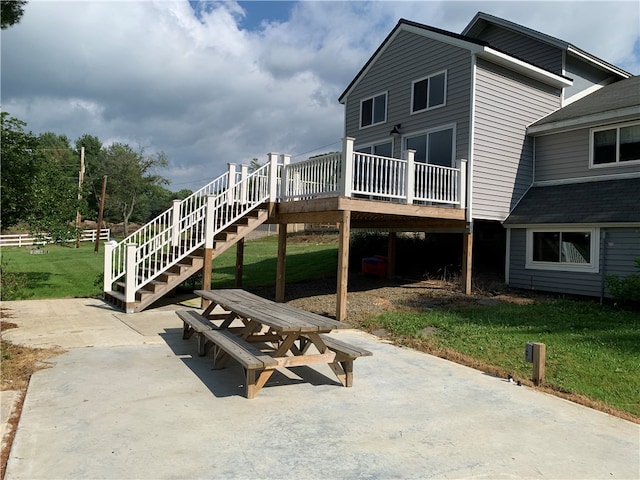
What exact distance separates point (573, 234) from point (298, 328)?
30.3 ft

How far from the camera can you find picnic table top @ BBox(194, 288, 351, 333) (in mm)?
4645

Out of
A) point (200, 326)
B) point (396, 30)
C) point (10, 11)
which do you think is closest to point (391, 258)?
point (396, 30)

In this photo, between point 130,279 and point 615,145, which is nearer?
point 130,279

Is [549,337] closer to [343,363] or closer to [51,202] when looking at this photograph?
[343,363]

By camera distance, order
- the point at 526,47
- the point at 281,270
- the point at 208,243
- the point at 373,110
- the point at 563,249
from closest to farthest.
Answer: the point at 208,243 → the point at 281,270 → the point at 563,249 → the point at 526,47 → the point at 373,110

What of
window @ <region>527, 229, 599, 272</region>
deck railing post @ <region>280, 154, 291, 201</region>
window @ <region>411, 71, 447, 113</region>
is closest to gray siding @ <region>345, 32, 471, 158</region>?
window @ <region>411, 71, 447, 113</region>

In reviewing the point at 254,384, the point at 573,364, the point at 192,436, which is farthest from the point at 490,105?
the point at 192,436

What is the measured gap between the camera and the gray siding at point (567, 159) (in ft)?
37.6

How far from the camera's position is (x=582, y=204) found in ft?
36.4

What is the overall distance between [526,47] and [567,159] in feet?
14.2

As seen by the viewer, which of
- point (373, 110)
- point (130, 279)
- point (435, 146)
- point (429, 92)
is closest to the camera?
point (130, 279)

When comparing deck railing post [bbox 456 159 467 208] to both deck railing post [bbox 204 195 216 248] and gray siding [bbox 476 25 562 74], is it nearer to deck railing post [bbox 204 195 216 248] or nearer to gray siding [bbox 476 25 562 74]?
gray siding [bbox 476 25 562 74]

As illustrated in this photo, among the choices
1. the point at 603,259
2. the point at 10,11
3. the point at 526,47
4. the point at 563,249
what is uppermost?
the point at 526,47

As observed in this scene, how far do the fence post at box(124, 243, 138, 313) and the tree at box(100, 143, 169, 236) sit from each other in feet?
124
